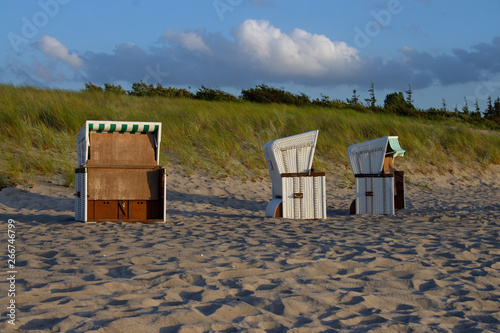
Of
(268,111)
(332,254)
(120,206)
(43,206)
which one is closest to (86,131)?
(120,206)

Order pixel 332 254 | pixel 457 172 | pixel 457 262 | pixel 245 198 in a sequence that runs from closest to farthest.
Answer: pixel 457 262 < pixel 332 254 < pixel 245 198 < pixel 457 172

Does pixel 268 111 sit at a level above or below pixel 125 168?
above

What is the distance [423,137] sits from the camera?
19.2m

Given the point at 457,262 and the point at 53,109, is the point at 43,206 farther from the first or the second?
the point at 457,262

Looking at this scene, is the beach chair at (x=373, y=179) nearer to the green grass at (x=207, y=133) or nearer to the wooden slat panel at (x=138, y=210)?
the wooden slat panel at (x=138, y=210)

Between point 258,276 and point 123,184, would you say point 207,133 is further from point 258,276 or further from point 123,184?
point 258,276

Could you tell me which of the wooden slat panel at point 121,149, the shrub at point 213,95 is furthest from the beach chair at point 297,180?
the shrub at point 213,95

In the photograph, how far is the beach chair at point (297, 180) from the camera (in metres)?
9.02

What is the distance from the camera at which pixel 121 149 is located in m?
8.59

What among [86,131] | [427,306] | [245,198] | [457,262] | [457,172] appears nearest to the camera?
[427,306]

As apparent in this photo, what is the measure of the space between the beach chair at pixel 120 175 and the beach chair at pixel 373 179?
4205 mm

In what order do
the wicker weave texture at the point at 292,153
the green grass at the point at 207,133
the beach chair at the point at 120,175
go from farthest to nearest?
the green grass at the point at 207,133
the wicker weave texture at the point at 292,153
the beach chair at the point at 120,175

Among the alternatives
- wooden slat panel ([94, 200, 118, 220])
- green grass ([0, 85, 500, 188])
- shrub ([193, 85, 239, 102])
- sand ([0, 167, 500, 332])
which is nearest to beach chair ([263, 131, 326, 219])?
sand ([0, 167, 500, 332])

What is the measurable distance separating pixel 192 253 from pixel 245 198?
735cm
